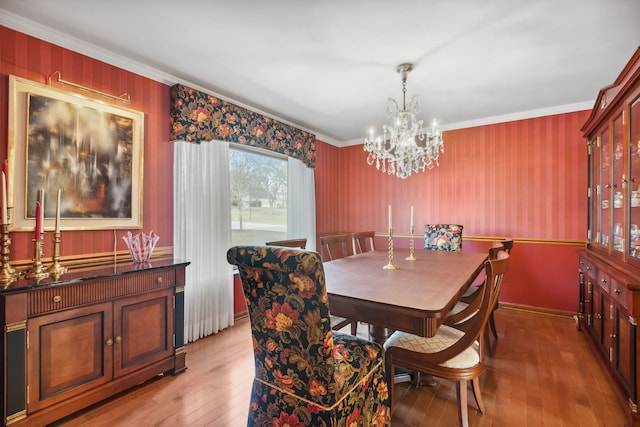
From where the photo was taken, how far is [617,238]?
2.24 metres

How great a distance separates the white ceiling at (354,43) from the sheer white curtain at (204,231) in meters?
0.70

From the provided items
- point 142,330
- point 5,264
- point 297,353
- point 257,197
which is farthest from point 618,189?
point 5,264

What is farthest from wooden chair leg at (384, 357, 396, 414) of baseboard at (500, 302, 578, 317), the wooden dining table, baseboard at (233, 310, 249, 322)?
baseboard at (500, 302, 578, 317)

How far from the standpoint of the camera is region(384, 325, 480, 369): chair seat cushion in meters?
1.48

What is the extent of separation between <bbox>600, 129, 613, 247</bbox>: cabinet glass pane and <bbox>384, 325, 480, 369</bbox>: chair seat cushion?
5.84 feet

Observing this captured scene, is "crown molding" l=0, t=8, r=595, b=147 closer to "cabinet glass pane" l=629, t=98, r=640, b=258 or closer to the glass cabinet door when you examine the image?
the glass cabinet door

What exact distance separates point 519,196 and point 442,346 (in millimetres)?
2949

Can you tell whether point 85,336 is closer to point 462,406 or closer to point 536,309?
point 462,406

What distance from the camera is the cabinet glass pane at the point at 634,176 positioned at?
1.93 metres

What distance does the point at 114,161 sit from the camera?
2324 mm

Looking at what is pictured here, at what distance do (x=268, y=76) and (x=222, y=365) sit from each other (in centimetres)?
248

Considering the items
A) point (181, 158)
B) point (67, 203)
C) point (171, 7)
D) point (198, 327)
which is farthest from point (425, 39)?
point (198, 327)

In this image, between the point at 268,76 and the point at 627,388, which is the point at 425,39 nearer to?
the point at 268,76

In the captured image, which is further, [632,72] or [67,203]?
[67,203]
